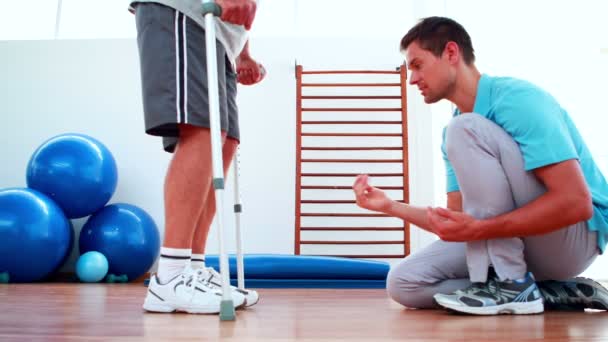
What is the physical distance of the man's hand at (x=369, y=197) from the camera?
150 cm

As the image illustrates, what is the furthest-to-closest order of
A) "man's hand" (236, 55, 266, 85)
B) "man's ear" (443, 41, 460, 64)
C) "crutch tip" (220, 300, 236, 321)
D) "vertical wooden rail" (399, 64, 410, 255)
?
"vertical wooden rail" (399, 64, 410, 255)
"man's hand" (236, 55, 266, 85)
"man's ear" (443, 41, 460, 64)
"crutch tip" (220, 300, 236, 321)

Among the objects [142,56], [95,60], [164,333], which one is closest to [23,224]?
[95,60]

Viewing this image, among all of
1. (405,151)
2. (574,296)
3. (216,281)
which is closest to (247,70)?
(216,281)

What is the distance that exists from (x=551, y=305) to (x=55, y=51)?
4.06 metres

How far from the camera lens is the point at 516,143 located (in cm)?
141

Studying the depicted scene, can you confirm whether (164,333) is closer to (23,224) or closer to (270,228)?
(23,224)

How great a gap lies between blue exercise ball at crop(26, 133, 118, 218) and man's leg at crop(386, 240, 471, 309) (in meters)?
2.45

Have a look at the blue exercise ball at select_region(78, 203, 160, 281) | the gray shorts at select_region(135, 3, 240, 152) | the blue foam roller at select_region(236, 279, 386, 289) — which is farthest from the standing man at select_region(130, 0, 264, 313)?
the blue exercise ball at select_region(78, 203, 160, 281)

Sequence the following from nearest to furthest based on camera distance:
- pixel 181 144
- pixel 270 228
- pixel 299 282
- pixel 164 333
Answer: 1. pixel 164 333
2. pixel 181 144
3. pixel 299 282
4. pixel 270 228

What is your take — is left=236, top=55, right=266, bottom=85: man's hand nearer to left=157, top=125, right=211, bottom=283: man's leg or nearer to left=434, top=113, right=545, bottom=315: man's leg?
left=157, top=125, right=211, bottom=283: man's leg

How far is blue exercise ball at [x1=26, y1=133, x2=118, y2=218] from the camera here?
341cm

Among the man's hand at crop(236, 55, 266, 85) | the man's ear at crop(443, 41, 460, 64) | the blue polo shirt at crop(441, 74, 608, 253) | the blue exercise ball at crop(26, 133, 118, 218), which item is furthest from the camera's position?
the blue exercise ball at crop(26, 133, 118, 218)

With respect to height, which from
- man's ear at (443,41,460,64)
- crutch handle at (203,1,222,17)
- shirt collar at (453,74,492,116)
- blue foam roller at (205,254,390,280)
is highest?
crutch handle at (203,1,222,17)

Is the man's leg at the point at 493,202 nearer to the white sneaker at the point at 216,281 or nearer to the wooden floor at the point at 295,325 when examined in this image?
the wooden floor at the point at 295,325
